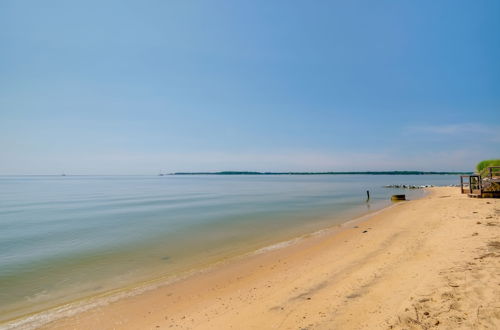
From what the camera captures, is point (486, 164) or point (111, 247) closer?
point (111, 247)

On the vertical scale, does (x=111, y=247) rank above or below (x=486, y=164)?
below

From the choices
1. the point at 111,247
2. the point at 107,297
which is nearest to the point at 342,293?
the point at 107,297

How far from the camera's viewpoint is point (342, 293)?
19.6 ft

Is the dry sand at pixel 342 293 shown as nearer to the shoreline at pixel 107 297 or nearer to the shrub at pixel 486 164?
the shoreline at pixel 107 297

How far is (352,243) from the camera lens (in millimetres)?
11664

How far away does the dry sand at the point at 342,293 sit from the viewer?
4.62m

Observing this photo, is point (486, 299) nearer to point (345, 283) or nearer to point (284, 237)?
point (345, 283)

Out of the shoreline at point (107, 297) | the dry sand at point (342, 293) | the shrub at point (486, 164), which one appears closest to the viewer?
the dry sand at point (342, 293)

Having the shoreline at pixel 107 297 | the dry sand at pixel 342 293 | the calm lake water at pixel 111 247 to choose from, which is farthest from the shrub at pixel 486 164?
the shoreline at pixel 107 297

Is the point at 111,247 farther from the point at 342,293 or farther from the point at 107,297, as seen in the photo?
the point at 342,293

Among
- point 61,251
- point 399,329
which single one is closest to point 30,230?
point 61,251

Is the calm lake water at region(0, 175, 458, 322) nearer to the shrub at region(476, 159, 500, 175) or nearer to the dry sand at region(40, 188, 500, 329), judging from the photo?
the dry sand at region(40, 188, 500, 329)

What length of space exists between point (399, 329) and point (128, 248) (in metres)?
12.7

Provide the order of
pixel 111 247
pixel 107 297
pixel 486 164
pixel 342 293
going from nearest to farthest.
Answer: pixel 342 293 → pixel 107 297 → pixel 111 247 → pixel 486 164
